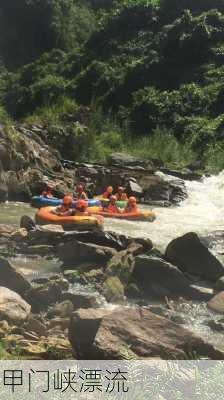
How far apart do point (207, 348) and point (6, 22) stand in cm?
5077

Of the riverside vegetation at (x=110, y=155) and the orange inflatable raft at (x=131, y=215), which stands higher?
the riverside vegetation at (x=110, y=155)

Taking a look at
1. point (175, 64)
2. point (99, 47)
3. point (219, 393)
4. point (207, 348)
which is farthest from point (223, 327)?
point (99, 47)

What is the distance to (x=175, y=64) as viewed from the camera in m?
38.8

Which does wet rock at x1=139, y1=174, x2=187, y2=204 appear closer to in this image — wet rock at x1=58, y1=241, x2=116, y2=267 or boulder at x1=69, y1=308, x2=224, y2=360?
wet rock at x1=58, y1=241, x2=116, y2=267

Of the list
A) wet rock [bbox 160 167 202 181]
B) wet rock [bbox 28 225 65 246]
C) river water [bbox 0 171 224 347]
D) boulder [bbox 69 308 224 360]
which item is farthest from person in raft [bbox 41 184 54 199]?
boulder [bbox 69 308 224 360]

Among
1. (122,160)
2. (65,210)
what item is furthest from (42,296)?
(122,160)

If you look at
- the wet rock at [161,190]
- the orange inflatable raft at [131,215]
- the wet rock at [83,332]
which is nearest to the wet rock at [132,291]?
the wet rock at [83,332]

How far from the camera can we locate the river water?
7938 mm

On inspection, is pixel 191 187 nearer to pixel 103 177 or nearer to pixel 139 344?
pixel 103 177

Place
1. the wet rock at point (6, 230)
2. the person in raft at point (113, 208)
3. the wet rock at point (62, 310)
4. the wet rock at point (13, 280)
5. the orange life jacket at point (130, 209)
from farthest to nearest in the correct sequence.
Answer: the person in raft at point (113, 208) → the orange life jacket at point (130, 209) → the wet rock at point (6, 230) → the wet rock at point (13, 280) → the wet rock at point (62, 310)

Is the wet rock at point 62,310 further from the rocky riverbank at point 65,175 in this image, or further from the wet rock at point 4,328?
the rocky riverbank at point 65,175

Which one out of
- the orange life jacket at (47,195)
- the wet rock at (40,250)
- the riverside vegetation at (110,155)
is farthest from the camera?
the orange life jacket at (47,195)

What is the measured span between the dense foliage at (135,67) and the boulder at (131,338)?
21.5 meters

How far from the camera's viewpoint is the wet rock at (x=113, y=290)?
27.1 feet
